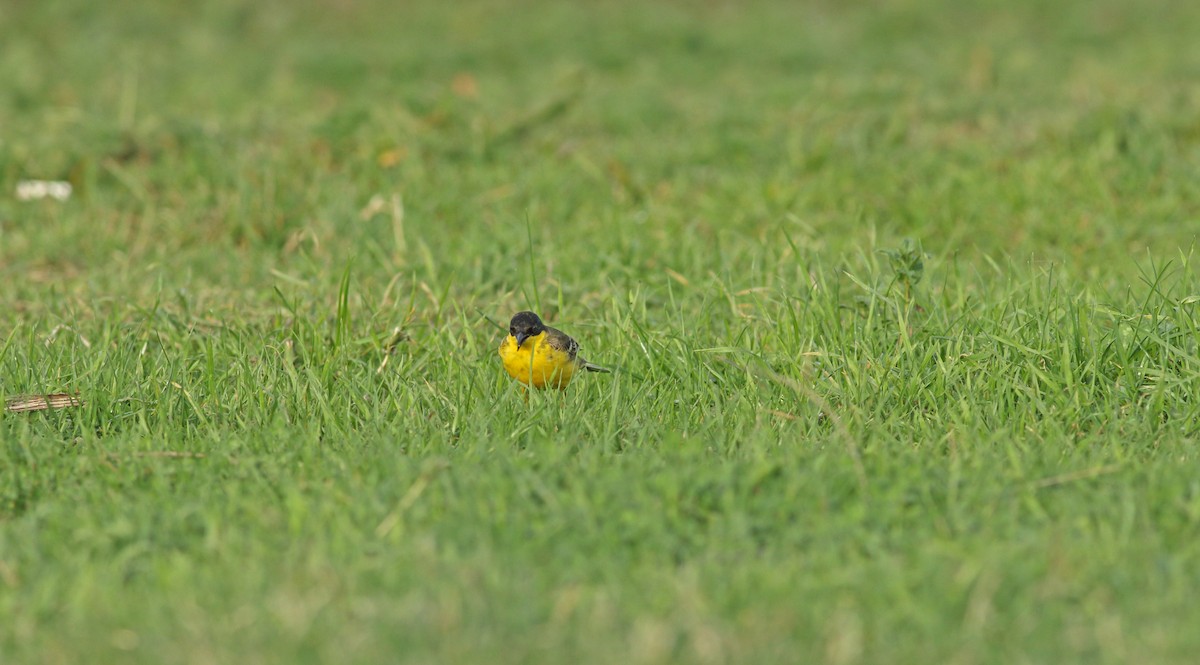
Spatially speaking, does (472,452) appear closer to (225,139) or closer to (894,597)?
(894,597)

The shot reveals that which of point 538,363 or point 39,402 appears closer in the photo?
point 39,402

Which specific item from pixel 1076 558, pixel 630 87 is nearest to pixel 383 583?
pixel 1076 558

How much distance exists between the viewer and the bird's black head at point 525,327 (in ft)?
17.0

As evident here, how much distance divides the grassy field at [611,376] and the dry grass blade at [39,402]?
0.04m

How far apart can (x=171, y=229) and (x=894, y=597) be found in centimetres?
499

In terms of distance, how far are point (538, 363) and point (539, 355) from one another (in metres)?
0.03

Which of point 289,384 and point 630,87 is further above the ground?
point 630,87

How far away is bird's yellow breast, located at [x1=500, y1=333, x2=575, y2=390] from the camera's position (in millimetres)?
5035

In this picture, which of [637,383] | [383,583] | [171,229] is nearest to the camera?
[383,583]

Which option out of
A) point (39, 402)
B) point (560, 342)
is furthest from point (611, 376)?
point (39, 402)

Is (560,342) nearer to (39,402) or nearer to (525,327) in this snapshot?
(525,327)

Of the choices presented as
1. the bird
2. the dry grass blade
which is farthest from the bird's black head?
the dry grass blade

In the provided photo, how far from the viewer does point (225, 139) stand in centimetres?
838

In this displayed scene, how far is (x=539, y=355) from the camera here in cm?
504
